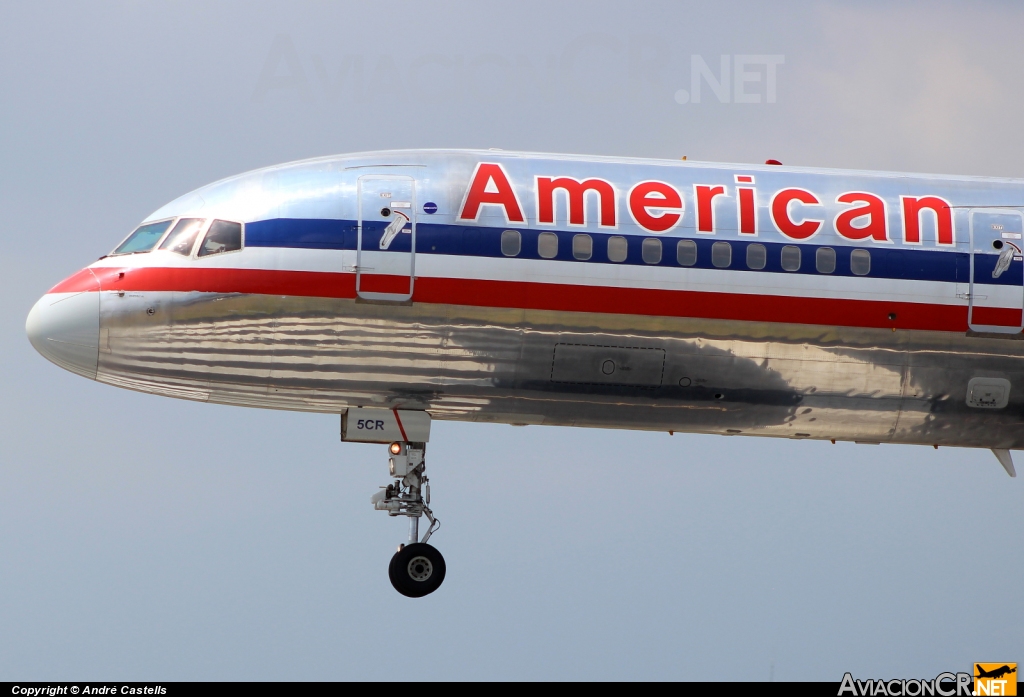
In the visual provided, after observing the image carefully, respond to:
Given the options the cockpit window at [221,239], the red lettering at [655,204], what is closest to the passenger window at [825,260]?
the red lettering at [655,204]

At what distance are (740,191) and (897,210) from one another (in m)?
3.20

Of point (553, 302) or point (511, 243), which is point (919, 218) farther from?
point (511, 243)

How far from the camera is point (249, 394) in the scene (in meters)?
28.9

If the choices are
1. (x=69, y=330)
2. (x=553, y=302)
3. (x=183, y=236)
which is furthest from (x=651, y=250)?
(x=69, y=330)

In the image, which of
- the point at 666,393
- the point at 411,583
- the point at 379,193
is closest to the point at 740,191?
the point at 666,393

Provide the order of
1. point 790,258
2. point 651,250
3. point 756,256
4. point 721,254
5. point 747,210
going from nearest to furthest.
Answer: point 651,250 < point 721,254 < point 756,256 < point 790,258 < point 747,210

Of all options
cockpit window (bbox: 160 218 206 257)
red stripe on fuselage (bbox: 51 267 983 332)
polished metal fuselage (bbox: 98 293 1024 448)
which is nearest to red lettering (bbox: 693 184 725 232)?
red stripe on fuselage (bbox: 51 267 983 332)

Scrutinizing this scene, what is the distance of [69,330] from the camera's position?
27.9 meters

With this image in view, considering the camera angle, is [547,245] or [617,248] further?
[617,248]

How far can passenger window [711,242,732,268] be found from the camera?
2895cm

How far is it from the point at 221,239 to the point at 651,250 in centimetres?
797

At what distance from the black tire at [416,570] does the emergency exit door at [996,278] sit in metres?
11.3

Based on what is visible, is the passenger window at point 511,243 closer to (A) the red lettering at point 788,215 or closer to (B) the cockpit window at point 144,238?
(A) the red lettering at point 788,215

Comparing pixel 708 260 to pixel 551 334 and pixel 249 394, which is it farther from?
pixel 249 394
